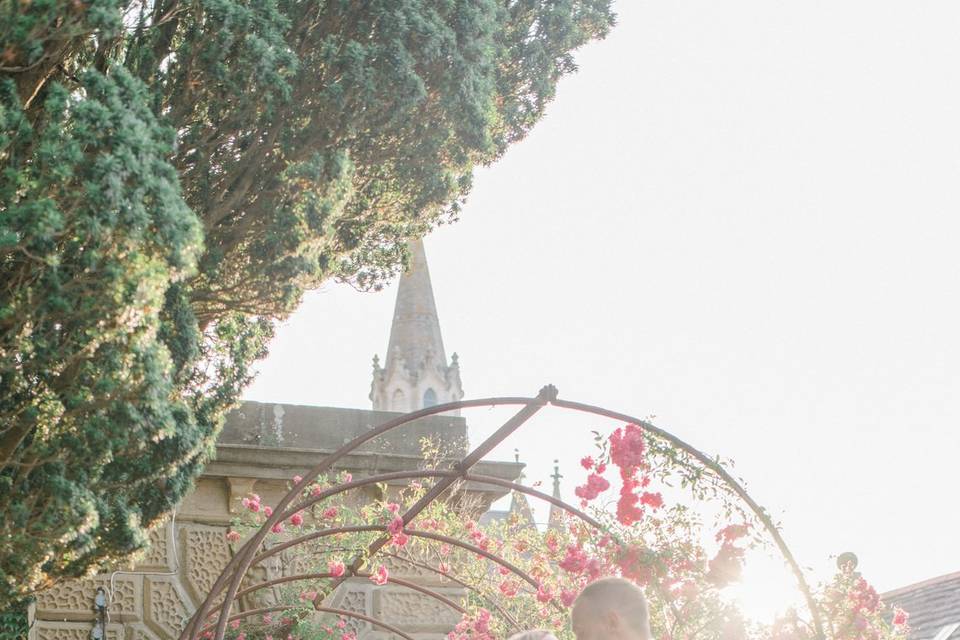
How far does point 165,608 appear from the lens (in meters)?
7.63

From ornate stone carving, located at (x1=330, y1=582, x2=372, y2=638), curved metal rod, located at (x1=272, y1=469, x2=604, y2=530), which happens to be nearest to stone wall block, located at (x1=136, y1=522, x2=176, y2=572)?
ornate stone carving, located at (x1=330, y1=582, x2=372, y2=638)

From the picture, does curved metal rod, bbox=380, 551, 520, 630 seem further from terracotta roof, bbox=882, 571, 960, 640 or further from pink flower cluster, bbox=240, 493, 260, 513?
terracotta roof, bbox=882, 571, 960, 640

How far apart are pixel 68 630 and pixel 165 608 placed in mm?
592

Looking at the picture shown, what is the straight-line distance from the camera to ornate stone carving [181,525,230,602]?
7.72m

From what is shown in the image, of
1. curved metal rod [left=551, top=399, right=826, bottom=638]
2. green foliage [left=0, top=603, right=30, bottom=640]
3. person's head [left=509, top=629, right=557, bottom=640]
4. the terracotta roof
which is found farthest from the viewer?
the terracotta roof

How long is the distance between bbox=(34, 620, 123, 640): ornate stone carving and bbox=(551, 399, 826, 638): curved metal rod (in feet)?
13.1

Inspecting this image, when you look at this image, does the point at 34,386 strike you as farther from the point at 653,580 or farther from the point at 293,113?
the point at 653,580

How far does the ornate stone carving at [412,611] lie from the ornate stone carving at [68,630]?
1.73 meters

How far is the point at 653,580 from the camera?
201 inches

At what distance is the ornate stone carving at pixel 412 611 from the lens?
27.0 ft

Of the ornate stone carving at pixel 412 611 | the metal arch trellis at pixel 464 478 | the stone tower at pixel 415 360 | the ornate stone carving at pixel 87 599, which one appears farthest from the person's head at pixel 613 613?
the stone tower at pixel 415 360

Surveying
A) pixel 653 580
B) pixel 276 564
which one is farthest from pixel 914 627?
pixel 653 580

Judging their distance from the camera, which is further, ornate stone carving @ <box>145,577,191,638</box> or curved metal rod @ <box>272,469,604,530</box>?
ornate stone carving @ <box>145,577,191,638</box>

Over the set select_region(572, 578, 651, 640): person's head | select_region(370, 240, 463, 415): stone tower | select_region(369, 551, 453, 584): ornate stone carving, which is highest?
select_region(370, 240, 463, 415): stone tower
